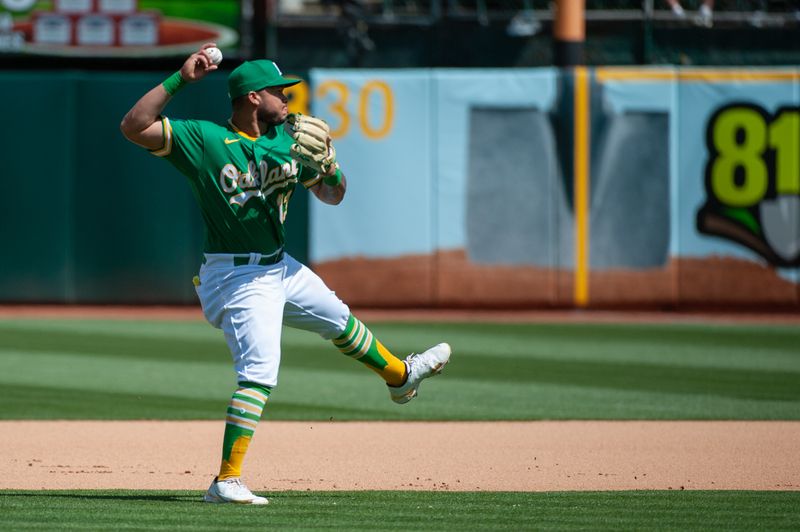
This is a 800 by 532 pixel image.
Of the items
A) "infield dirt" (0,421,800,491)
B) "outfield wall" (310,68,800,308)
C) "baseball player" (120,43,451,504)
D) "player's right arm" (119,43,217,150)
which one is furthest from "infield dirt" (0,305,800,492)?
"outfield wall" (310,68,800,308)

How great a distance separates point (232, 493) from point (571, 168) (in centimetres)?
1064

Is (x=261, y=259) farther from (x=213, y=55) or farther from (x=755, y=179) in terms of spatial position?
(x=755, y=179)

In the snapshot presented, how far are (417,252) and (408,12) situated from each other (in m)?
4.10

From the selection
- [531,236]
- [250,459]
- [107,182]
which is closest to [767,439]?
[250,459]

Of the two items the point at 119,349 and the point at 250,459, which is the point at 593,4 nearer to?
the point at 119,349

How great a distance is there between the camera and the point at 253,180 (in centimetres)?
593

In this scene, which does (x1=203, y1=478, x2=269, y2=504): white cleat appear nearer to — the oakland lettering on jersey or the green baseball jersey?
the green baseball jersey

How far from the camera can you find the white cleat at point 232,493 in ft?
19.1

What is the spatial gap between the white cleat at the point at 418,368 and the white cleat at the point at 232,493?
0.92 meters

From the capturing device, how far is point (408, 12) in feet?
60.7

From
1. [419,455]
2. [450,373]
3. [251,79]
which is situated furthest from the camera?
[450,373]

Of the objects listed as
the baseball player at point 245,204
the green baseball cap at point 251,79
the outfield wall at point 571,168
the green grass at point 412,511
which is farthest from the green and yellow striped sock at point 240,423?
the outfield wall at point 571,168

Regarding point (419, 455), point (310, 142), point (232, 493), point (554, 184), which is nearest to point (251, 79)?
point (310, 142)

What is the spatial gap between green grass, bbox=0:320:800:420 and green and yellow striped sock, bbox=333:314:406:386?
110 inches
